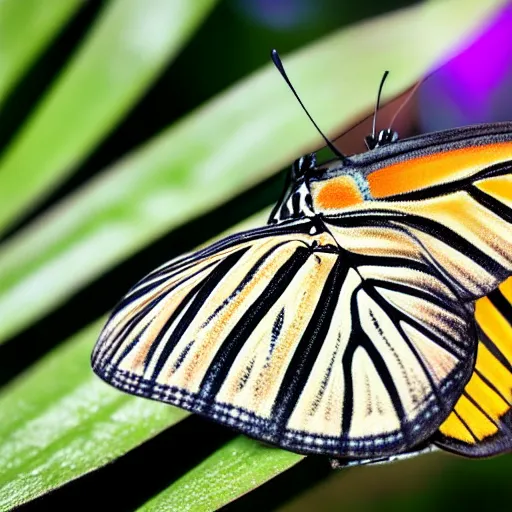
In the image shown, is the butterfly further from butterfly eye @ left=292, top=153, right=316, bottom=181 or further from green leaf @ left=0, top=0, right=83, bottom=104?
green leaf @ left=0, top=0, right=83, bottom=104

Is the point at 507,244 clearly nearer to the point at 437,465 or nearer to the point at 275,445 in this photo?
the point at 275,445

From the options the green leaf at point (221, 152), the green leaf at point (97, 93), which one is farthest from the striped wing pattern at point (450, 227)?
the green leaf at point (97, 93)

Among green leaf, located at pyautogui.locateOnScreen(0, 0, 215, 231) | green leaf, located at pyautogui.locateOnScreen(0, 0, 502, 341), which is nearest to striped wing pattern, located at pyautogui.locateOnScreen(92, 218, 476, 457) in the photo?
green leaf, located at pyautogui.locateOnScreen(0, 0, 502, 341)

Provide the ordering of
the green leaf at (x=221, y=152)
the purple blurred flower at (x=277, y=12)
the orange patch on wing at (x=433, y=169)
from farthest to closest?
the purple blurred flower at (x=277, y=12) → the green leaf at (x=221, y=152) → the orange patch on wing at (x=433, y=169)

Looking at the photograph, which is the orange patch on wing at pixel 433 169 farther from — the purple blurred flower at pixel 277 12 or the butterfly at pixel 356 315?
the purple blurred flower at pixel 277 12

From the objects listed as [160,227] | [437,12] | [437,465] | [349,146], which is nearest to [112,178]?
[160,227]

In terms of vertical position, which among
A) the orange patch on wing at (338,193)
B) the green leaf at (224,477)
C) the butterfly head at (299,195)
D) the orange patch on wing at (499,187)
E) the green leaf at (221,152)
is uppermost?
the green leaf at (221,152)

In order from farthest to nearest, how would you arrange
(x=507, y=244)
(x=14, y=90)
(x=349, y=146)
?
1. (x=14, y=90)
2. (x=349, y=146)
3. (x=507, y=244)
